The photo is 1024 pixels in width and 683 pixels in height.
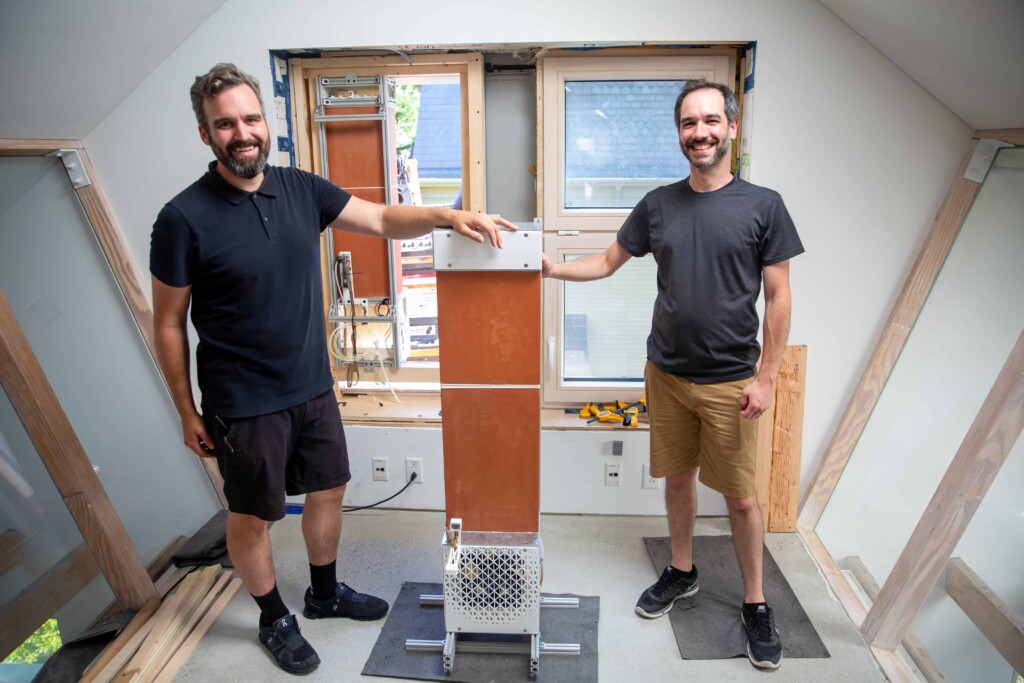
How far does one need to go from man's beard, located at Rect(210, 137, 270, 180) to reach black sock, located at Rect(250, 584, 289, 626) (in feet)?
4.12

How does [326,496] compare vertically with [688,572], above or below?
above

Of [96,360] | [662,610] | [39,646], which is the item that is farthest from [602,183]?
[39,646]

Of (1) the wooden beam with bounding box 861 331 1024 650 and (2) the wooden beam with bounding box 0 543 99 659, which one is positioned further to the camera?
(2) the wooden beam with bounding box 0 543 99 659

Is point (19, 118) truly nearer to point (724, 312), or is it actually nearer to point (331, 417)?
point (331, 417)

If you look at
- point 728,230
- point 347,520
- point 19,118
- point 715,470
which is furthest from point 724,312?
point 19,118

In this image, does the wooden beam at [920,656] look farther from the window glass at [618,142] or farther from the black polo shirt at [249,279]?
the black polo shirt at [249,279]

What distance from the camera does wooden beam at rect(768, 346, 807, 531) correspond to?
2.60 meters

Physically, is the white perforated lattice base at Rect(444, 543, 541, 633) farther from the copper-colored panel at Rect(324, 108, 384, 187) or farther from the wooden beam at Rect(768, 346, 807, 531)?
the copper-colored panel at Rect(324, 108, 384, 187)

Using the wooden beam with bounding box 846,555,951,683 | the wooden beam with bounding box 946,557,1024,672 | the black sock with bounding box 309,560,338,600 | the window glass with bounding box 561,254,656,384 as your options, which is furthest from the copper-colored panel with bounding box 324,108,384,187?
the wooden beam with bounding box 946,557,1024,672

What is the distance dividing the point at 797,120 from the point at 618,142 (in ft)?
2.21

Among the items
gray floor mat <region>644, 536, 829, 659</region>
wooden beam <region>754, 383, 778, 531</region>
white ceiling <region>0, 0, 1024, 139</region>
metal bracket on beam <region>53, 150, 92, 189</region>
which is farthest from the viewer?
wooden beam <region>754, 383, 778, 531</region>

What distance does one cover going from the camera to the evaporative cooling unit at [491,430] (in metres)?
1.79

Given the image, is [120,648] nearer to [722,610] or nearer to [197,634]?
[197,634]

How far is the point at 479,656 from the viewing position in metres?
2.05
